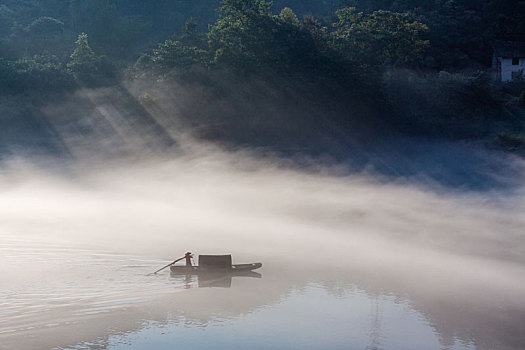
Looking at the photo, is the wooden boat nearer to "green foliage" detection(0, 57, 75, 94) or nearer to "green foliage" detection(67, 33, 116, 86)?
"green foliage" detection(0, 57, 75, 94)

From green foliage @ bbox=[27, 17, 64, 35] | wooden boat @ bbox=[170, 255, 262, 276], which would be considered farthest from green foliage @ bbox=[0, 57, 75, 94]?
wooden boat @ bbox=[170, 255, 262, 276]

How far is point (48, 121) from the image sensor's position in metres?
69.5

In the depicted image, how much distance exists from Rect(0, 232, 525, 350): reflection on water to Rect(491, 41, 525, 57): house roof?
5678 centimetres

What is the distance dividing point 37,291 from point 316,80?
147 feet

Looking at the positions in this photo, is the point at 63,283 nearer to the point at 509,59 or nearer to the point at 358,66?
the point at 358,66

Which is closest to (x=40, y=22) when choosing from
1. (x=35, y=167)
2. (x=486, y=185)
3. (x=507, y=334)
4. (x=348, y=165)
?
(x=35, y=167)

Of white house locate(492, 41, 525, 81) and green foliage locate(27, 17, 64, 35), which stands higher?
green foliage locate(27, 17, 64, 35)

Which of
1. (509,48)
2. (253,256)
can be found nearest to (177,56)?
(509,48)

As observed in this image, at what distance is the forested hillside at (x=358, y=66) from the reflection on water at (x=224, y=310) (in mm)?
33699

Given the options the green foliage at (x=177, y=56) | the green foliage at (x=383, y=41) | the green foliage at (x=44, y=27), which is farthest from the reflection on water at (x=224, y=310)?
the green foliage at (x=44, y=27)

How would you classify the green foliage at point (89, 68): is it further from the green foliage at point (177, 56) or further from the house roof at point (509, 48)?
the house roof at point (509, 48)

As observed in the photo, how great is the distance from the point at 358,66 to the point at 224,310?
45.5m

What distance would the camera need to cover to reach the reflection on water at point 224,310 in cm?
2262

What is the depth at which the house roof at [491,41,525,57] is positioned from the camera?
79438 millimetres
